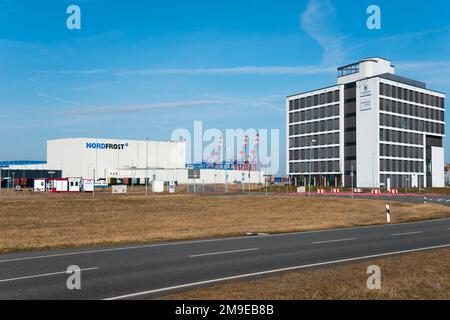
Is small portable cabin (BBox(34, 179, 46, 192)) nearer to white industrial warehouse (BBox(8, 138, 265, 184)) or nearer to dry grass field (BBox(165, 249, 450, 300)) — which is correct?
white industrial warehouse (BBox(8, 138, 265, 184))

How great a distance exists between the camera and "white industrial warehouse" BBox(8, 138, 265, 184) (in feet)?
411

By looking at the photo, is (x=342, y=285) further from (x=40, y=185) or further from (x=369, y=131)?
(x=369, y=131)

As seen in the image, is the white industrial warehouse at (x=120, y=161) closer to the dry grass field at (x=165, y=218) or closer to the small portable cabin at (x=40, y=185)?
the small portable cabin at (x=40, y=185)

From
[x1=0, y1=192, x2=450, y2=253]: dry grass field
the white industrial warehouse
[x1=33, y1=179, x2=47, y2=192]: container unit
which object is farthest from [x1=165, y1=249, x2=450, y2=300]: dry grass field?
the white industrial warehouse

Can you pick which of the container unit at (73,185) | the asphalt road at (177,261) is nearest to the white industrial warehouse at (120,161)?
the container unit at (73,185)

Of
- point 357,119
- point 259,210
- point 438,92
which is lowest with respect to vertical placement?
point 259,210

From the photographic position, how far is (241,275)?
440 inches

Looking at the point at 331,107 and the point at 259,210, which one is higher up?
the point at 331,107

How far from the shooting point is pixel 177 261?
13.6 metres

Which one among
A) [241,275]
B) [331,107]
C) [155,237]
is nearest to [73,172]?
[331,107]

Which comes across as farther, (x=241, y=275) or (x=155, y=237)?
(x=155, y=237)

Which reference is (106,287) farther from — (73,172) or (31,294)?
(73,172)
